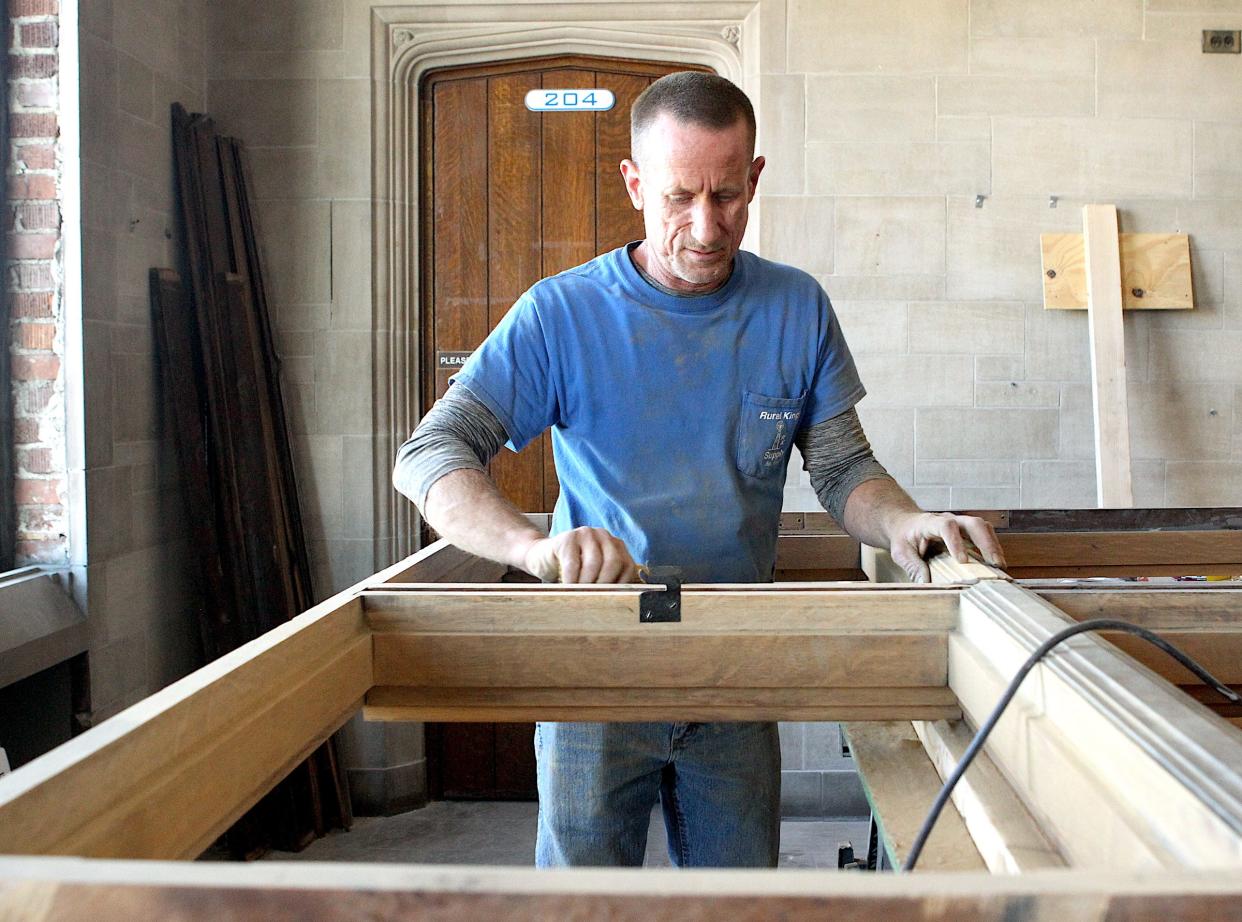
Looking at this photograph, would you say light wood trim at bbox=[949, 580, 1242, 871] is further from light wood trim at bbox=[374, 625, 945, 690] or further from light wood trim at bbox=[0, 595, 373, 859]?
light wood trim at bbox=[0, 595, 373, 859]

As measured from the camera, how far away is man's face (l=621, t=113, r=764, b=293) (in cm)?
162

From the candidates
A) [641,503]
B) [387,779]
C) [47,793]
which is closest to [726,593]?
[641,503]

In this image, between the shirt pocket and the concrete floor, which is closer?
the shirt pocket

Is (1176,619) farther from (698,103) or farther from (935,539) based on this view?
(698,103)

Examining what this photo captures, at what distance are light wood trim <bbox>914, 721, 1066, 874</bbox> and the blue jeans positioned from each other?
55 cm

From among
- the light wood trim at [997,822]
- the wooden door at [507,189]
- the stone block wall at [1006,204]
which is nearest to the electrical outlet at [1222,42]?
the stone block wall at [1006,204]

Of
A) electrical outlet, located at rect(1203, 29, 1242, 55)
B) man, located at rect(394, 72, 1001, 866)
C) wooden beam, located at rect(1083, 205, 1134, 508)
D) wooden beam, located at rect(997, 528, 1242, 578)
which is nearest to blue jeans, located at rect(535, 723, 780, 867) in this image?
man, located at rect(394, 72, 1001, 866)

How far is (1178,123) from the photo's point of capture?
3.53 m

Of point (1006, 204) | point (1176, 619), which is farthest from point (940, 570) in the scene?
point (1006, 204)

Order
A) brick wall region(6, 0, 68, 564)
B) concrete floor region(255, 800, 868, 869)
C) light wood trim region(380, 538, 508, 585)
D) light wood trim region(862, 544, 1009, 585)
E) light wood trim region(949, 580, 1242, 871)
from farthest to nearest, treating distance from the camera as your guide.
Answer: concrete floor region(255, 800, 868, 869), brick wall region(6, 0, 68, 564), light wood trim region(380, 538, 508, 585), light wood trim region(862, 544, 1009, 585), light wood trim region(949, 580, 1242, 871)

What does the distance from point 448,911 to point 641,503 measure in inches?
47.1

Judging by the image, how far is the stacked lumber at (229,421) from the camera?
3.34 meters

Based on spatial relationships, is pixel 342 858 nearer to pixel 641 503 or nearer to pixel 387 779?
pixel 387 779

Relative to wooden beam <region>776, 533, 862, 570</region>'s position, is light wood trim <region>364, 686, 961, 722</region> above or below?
below
